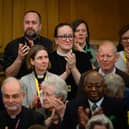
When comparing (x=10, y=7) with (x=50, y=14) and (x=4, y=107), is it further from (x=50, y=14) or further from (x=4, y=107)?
(x=4, y=107)

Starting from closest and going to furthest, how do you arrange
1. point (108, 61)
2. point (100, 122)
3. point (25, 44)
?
1. point (100, 122)
2. point (108, 61)
3. point (25, 44)

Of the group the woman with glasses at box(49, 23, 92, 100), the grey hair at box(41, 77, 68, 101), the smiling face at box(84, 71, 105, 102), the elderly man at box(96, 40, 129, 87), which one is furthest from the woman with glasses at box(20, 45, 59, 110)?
the smiling face at box(84, 71, 105, 102)

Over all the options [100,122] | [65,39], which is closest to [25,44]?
[65,39]

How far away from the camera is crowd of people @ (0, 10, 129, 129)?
445 centimetres

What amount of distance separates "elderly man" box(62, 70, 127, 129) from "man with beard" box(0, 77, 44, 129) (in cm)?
25

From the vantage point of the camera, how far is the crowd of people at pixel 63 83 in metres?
4.45

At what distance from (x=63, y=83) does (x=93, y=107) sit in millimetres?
357

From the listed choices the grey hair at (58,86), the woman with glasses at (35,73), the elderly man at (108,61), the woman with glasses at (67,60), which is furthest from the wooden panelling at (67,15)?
the grey hair at (58,86)

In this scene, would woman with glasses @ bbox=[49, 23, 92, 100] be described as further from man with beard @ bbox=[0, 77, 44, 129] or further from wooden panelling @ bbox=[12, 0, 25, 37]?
wooden panelling @ bbox=[12, 0, 25, 37]

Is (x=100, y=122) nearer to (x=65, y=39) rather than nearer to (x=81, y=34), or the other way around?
(x=65, y=39)

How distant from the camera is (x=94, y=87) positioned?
177 inches

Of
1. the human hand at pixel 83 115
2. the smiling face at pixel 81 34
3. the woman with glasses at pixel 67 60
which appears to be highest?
the smiling face at pixel 81 34

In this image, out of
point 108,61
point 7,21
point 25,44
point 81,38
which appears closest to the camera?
point 108,61

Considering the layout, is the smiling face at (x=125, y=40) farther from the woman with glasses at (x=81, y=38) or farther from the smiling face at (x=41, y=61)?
the smiling face at (x=41, y=61)
